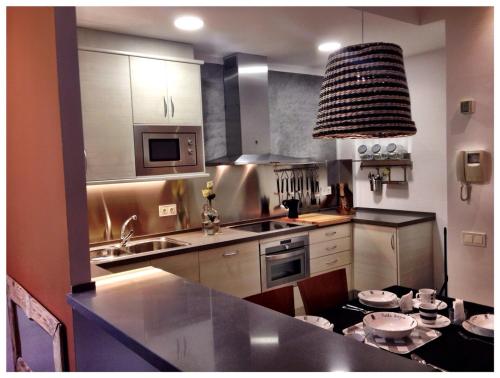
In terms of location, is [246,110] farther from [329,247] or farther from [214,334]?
[214,334]

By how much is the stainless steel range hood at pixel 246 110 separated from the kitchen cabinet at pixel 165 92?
52cm

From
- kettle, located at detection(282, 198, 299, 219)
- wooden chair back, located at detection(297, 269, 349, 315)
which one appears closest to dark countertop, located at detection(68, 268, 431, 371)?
wooden chair back, located at detection(297, 269, 349, 315)

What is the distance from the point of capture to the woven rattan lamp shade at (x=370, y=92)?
1566 mm

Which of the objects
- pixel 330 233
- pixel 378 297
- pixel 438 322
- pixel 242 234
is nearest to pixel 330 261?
pixel 330 233

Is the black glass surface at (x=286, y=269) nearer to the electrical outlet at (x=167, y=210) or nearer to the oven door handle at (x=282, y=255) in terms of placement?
the oven door handle at (x=282, y=255)

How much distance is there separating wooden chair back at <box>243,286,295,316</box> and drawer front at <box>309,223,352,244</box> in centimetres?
168

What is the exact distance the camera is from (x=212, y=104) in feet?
12.9

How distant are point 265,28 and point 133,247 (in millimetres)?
1937

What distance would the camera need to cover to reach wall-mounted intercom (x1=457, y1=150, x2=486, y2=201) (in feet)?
9.10

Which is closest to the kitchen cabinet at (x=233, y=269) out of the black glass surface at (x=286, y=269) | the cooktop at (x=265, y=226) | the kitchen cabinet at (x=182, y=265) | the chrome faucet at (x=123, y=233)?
the kitchen cabinet at (x=182, y=265)

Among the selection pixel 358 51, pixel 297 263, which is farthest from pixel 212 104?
pixel 358 51

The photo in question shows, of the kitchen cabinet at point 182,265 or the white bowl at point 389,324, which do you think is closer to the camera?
the white bowl at point 389,324

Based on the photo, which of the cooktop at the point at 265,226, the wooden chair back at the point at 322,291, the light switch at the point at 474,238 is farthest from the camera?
the cooktop at the point at 265,226

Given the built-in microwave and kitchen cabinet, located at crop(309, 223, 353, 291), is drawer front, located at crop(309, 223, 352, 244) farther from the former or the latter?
the built-in microwave
